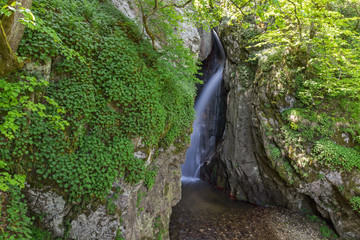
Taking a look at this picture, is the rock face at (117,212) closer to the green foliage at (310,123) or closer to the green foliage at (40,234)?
the green foliage at (40,234)

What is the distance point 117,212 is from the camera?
4.45m

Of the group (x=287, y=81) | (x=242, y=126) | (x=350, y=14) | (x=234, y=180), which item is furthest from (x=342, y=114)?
(x=350, y=14)

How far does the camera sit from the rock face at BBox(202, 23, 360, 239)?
7195 millimetres

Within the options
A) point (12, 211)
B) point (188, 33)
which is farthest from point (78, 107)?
point (188, 33)

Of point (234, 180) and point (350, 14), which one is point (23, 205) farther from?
point (350, 14)

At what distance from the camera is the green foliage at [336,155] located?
22.4 feet

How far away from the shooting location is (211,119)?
15.3 meters

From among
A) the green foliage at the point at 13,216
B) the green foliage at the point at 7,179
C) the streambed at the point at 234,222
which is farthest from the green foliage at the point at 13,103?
the streambed at the point at 234,222

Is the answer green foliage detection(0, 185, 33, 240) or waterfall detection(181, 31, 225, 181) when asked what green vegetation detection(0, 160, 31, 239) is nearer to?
green foliage detection(0, 185, 33, 240)

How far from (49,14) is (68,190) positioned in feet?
13.4

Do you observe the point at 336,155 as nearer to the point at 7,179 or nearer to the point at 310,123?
the point at 310,123

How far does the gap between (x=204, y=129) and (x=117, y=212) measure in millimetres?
11895

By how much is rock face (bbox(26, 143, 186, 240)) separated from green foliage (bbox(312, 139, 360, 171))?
6.53m

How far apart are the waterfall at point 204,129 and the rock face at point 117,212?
27.2ft
